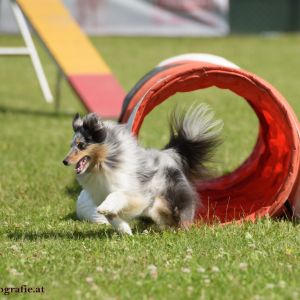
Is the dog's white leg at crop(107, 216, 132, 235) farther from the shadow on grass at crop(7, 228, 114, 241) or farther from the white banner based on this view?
the white banner

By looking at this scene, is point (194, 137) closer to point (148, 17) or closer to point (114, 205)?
point (114, 205)

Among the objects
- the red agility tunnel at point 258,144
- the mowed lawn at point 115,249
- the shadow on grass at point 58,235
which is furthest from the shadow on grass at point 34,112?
the shadow on grass at point 58,235

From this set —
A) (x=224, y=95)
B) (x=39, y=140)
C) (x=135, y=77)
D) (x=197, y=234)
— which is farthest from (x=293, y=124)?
(x=135, y=77)

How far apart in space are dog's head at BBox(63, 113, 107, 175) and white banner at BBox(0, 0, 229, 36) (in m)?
18.9

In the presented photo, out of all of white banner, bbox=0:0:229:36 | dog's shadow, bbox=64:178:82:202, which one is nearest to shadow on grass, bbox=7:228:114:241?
dog's shadow, bbox=64:178:82:202

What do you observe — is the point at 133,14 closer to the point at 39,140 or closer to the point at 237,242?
the point at 39,140

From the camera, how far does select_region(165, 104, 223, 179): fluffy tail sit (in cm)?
596

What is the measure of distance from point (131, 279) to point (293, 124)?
2232mm

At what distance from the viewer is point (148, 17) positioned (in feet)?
82.4

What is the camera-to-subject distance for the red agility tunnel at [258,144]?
5.91m

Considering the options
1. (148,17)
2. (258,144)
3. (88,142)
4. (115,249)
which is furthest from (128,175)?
(148,17)

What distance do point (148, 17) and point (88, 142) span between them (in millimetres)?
20320

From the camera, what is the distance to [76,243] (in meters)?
5.18

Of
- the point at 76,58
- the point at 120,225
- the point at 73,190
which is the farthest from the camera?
the point at 76,58
